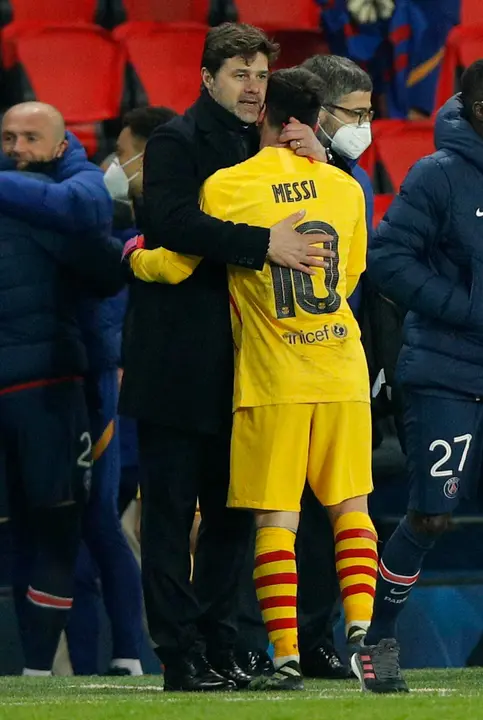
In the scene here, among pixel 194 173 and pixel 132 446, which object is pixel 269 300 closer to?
pixel 194 173

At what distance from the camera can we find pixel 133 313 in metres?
4.37

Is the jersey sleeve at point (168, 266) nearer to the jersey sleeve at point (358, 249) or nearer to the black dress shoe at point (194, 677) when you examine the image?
the jersey sleeve at point (358, 249)

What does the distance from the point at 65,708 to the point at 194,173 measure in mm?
1290

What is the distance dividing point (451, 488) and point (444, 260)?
21.7 inches

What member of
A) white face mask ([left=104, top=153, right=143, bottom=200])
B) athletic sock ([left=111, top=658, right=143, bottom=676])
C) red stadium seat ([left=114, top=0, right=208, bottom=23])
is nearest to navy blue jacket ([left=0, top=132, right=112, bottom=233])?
white face mask ([left=104, top=153, right=143, bottom=200])

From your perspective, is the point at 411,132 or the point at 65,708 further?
the point at 411,132

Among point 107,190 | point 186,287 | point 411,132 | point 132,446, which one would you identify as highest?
point 186,287

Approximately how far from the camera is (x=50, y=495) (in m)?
5.12

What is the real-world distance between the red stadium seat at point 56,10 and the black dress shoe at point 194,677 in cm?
322

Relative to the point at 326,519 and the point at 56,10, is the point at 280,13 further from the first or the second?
the point at 326,519

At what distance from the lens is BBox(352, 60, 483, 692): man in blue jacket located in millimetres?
4402

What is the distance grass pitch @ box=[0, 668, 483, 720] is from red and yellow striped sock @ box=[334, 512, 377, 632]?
18cm

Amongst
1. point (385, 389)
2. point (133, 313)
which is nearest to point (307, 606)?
point (385, 389)

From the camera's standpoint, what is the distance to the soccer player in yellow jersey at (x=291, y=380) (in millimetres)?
4137
